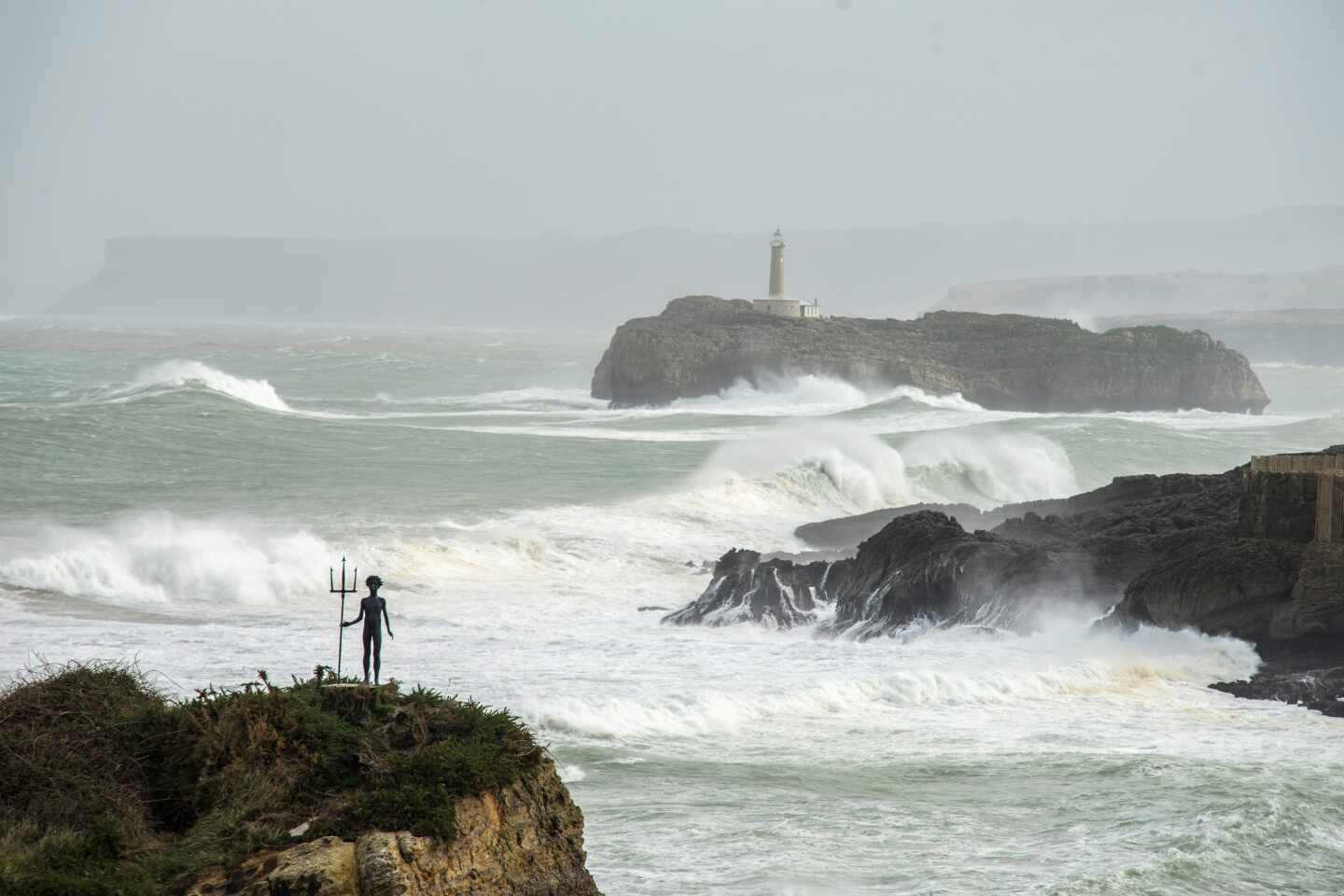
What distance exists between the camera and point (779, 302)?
93812 millimetres

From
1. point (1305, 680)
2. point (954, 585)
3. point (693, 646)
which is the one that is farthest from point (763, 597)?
point (1305, 680)

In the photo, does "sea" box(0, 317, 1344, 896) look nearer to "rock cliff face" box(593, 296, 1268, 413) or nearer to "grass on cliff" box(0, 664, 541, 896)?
"grass on cliff" box(0, 664, 541, 896)

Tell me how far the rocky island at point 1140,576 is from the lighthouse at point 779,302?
217 ft

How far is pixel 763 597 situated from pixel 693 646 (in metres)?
2.61

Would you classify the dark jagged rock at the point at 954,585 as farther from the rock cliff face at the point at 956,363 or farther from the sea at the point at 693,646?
→ the rock cliff face at the point at 956,363

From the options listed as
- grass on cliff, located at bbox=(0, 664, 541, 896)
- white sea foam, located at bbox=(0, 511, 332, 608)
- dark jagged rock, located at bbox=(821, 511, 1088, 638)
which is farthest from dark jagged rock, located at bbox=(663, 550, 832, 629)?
grass on cliff, located at bbox=(0, 664, 541, 896)

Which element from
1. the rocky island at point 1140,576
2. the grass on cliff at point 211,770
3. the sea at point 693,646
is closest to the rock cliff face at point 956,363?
the sea at point 693,646

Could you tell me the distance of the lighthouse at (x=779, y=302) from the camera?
3686 inches

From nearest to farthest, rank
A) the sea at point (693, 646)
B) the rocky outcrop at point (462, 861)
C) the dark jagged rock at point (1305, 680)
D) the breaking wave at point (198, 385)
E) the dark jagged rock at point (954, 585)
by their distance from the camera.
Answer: the rocky outcrop at point (462, 861) → the sea at point (693, 646) → the dark jagged rock at point (1305, 680) → the dark jagged rock at point (954, 585) → the breaking wave at point (198, 385)

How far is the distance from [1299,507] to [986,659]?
4395 mm

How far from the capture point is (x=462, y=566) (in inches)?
1125

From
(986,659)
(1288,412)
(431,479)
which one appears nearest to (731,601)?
(986,659)

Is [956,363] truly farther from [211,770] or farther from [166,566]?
[211,770]

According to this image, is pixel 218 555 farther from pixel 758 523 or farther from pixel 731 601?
pixel 758 523
